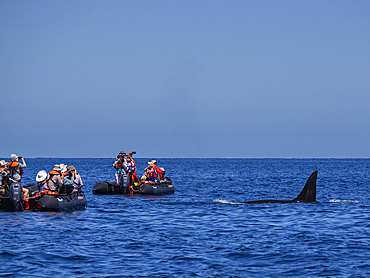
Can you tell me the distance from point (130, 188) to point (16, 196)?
1408 centimetres

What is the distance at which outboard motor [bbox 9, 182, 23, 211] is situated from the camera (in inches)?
944

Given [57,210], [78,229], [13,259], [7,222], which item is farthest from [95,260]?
[57,210]

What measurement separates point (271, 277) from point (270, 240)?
515 centimetres

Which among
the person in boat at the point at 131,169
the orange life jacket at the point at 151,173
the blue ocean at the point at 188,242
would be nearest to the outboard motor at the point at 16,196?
the blue ocean at the point at 188,242

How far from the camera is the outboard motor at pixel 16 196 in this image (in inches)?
944

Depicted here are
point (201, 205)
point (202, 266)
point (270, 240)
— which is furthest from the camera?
point (201, 205)

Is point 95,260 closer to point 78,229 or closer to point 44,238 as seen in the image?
point 44,238

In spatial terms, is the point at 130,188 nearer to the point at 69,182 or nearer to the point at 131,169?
the point at 131,169

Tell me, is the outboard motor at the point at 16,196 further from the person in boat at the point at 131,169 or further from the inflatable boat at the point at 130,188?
the person in boat at the point at 131,169

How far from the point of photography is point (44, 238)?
18.4 meters

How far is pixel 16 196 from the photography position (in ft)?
79.8

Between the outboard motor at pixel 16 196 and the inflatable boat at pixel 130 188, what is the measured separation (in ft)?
43.2

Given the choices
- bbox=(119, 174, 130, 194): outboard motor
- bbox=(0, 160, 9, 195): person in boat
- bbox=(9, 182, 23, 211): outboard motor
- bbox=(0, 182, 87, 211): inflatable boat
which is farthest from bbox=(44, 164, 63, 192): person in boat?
bbox=(119, 174, 130, 194): outboard motor

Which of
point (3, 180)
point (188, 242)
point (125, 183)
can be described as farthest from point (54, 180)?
point (125, 183)
